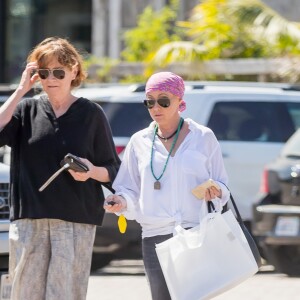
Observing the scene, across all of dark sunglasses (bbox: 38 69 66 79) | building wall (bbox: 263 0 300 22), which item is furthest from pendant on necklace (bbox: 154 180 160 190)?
building wall (bbox: 263 0 300 22)

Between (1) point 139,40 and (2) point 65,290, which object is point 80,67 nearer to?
(2) point 65,290

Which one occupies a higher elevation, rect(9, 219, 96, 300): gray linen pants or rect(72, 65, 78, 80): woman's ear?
rect(72, 65, 78, 80): woman's ear

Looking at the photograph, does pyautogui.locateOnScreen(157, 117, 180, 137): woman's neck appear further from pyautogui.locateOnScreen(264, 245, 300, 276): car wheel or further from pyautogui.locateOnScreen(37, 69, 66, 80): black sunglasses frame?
pyautogui.locateOnScreen(264, 245, 300, 276): car wheel

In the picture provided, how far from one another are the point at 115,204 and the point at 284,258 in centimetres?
579

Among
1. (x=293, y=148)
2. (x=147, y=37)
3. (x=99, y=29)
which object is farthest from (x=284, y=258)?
(x=99, y=29)

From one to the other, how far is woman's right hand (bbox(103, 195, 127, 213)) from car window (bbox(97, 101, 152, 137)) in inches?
217

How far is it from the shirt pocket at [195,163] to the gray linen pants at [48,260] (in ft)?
2.59

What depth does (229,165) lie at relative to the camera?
1219 centimetres

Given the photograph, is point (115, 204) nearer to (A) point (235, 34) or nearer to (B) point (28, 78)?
(B) point (28, 78)

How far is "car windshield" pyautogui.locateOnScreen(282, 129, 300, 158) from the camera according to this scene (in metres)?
11.2

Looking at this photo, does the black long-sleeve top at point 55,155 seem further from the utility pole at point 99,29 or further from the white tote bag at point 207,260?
the utility pole at point 99,29

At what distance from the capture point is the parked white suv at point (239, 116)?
1184 centimetres

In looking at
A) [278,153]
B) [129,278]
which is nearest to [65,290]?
[129,278]

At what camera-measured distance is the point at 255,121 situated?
40.9 ft
